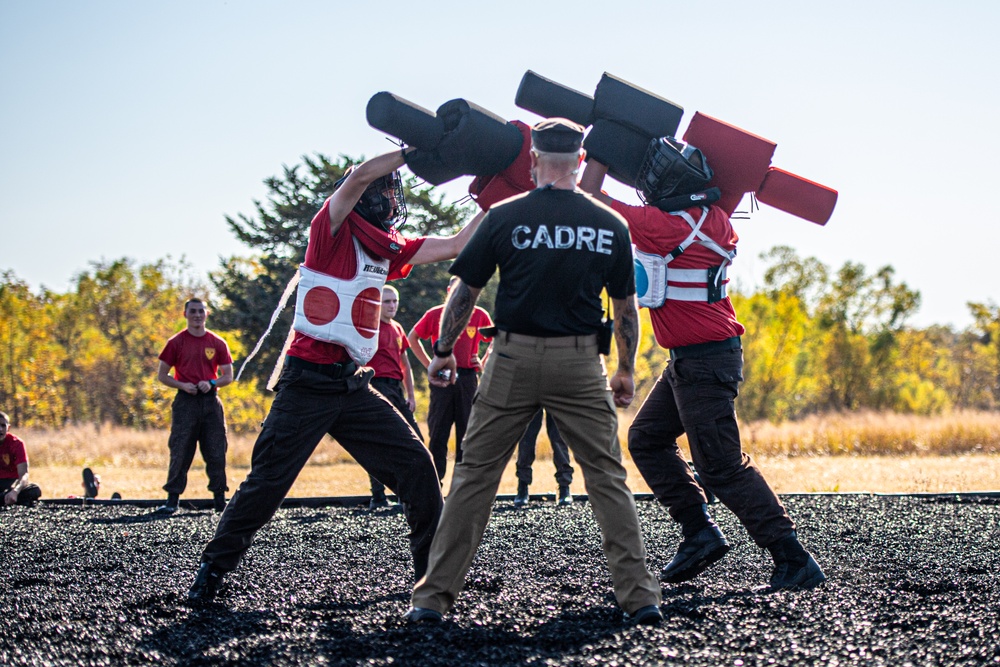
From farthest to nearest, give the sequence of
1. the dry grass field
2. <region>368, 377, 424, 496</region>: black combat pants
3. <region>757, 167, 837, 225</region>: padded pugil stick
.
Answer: the dry grass field
<region>368, 377, 424, 496</region>: black combat pants
<region>757, 167, 837, 225</region>: padded pugil stick

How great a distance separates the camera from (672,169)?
492 centimetres

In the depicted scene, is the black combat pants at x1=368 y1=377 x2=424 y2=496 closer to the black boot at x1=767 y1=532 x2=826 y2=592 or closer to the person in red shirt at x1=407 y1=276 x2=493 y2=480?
the person in red shirt at x1=407 y1=276 x2=493 y2=480

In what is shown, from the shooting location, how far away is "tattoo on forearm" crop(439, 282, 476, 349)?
4.00 metres

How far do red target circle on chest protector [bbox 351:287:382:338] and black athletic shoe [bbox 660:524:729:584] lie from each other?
80.6 inches

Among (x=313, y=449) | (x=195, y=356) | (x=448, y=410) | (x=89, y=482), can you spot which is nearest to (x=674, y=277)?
(x=313, y=449)

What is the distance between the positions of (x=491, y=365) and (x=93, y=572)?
11.0 feet

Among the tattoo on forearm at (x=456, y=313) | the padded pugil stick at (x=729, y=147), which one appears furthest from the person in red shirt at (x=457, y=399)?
the tattoo on forearm at (x=456, y=313)

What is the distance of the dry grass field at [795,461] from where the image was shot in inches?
461

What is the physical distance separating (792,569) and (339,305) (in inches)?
105

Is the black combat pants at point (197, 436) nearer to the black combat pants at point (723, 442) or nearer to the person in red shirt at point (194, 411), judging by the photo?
the person in red shirt at point (194, 411)

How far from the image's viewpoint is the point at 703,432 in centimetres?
492

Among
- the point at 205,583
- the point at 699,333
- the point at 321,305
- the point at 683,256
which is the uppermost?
the point at 683,256

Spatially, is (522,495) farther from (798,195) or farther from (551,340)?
(551,340)

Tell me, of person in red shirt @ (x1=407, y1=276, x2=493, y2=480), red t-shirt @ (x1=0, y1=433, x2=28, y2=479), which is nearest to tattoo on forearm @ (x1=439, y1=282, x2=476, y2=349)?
person in red shirt @ (x1=407, y1=276, x2=493, y2=480)
